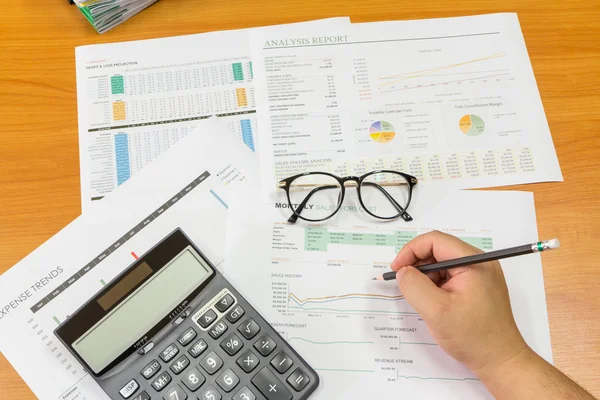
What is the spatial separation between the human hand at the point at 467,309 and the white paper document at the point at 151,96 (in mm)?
293

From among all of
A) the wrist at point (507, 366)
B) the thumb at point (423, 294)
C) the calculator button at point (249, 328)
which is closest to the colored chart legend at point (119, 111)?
the calculator button at point (249, 328)

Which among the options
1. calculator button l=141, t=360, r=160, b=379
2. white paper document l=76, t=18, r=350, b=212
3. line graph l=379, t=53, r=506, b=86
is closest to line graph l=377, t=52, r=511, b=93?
line graph l=379, t=53, r=506, b=86

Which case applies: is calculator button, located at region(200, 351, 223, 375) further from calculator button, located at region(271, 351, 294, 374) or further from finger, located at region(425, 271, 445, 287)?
finger, located at region(425, 271, 445, 287)

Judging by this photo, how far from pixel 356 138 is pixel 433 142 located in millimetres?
108

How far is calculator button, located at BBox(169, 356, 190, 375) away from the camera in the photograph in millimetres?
561

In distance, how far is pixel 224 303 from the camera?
0.60 meters

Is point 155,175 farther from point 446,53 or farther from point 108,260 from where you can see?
point 446,53

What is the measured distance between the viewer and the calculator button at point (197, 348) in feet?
1.87

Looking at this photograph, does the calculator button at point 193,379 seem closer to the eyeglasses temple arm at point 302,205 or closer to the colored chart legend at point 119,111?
the eyeglasses temple arm at point 302,205

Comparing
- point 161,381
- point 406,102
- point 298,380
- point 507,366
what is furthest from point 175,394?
point 406,102

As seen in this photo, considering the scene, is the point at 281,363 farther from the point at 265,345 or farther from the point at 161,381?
the point at 161,381

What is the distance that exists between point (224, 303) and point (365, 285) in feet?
0.57

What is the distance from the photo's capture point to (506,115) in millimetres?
724

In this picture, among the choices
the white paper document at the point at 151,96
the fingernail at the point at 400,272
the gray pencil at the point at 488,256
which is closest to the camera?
the gray pencil at the point at 488,256
